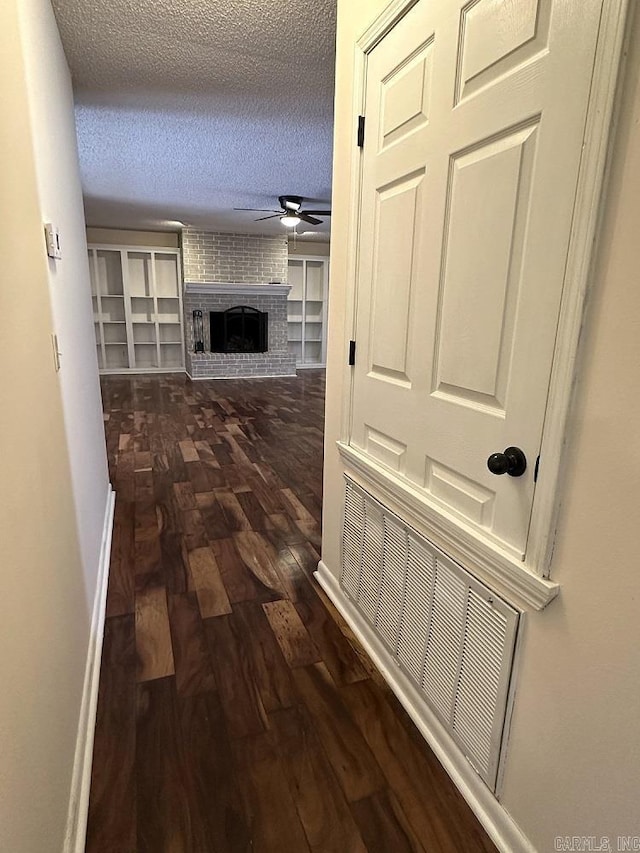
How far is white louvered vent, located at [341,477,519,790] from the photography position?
1162mm

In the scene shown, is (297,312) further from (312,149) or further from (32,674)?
(32,674)

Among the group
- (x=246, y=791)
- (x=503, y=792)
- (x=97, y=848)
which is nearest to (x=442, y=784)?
(x=503, y=792)

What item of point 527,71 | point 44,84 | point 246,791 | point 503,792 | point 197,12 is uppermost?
point 197,12

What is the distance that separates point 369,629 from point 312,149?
12.5 ft

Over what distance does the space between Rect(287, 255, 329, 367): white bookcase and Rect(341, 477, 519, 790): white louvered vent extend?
311 inches

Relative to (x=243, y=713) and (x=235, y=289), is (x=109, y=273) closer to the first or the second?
(x=235, y=289)

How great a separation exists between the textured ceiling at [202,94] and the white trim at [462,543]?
6.85 feet

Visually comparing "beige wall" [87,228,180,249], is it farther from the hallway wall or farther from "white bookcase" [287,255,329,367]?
the hallway wall

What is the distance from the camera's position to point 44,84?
5.53ft

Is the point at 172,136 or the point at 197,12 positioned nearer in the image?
the point at 197,12

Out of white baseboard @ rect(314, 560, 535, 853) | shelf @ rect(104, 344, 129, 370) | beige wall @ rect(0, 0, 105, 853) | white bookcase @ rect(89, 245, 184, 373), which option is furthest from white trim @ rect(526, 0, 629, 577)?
shelf @ rect(104, 344, 129, 370)

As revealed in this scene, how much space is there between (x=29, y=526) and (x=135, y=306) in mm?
8200

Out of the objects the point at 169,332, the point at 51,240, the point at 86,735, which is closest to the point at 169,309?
the point at 169,332

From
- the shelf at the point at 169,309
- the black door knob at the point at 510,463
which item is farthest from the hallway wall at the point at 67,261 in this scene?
the shelf at the point at 169,309
